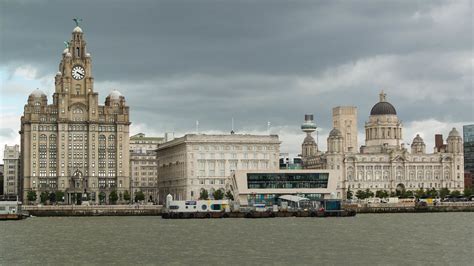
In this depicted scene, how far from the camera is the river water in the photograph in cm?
7856

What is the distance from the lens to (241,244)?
9369 centimetres

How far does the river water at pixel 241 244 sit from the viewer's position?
3093 inches

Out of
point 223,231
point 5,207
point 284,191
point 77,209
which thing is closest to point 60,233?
point 223,231

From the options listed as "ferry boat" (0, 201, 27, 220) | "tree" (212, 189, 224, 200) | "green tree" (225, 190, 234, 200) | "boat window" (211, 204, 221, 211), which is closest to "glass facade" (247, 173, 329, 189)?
"green tree" (225, 190, 234, 200)

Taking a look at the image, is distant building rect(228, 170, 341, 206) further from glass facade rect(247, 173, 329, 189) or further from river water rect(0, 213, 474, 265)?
river water rect(0, 213, 474, 265)

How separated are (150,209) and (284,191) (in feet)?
83.3

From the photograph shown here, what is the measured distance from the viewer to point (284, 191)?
618ft

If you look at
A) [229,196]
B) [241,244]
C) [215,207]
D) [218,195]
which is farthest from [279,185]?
[241,244]

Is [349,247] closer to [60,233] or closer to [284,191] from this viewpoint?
[60,233]

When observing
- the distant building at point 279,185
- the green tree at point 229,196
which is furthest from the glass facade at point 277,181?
the green tree at point 229,196

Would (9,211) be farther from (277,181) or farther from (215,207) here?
(277,181)

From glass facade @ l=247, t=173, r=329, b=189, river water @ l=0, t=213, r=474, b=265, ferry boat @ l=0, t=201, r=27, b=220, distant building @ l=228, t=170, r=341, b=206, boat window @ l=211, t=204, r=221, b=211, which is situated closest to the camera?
river water @ l=0, t=213, r=474, b=265

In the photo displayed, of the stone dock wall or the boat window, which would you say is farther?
the stone dock wall

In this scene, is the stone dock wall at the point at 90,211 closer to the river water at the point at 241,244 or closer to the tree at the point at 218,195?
the tree at the point at 218,195
